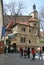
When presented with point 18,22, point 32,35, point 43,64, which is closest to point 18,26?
point 18,22

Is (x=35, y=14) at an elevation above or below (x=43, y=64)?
above

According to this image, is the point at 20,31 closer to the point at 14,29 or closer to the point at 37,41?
the point at 14,29

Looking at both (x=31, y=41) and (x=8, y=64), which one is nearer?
(x=8, y=64)

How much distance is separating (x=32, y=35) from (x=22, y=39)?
321 cm

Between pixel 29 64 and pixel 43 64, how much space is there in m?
0.94

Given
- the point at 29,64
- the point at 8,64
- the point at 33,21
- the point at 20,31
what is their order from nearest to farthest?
1. the point at 8,64
2. the point at 29,64
3. the point at 20,31
4. the point at 33,21

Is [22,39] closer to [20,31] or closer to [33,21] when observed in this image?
[20,31]

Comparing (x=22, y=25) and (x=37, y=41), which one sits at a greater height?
(x=22, y=25)

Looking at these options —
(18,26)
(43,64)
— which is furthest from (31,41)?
(43,64)

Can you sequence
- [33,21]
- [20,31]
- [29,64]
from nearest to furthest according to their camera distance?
[29,64] < [20,31] < [33,21]

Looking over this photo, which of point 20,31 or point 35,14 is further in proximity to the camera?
point 35,14

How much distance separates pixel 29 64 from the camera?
1616 centimetres

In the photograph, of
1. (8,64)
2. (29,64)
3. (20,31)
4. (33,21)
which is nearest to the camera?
(8,64)

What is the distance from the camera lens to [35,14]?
204 ft
